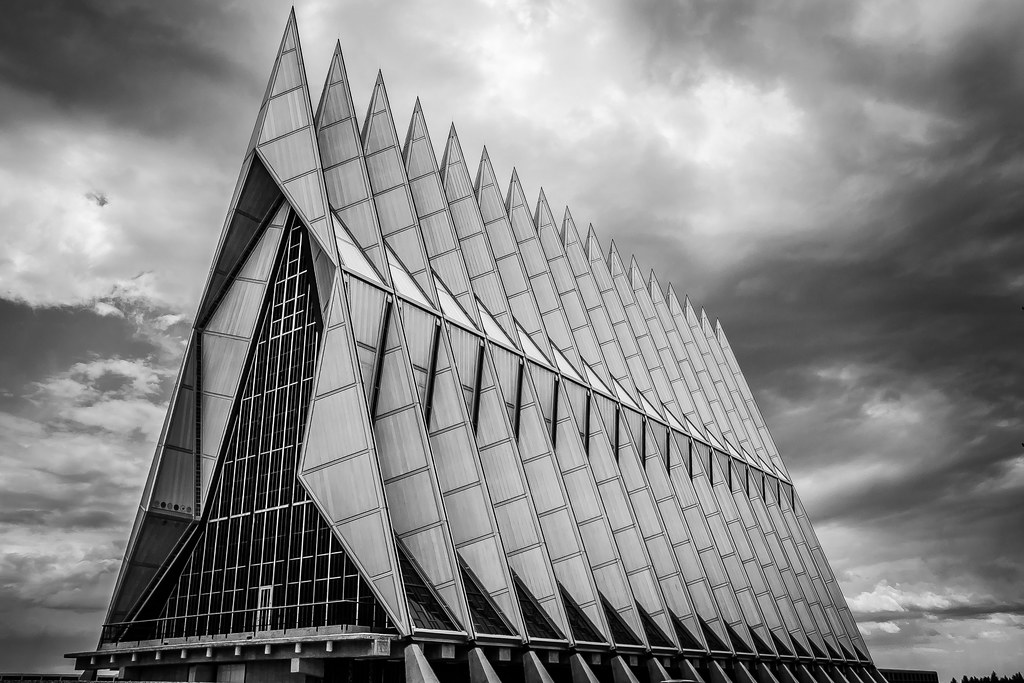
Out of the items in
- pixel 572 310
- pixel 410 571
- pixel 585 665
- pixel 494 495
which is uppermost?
pixel 572 310

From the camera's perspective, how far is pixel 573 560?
111 ft

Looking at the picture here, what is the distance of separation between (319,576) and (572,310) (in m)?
25.6

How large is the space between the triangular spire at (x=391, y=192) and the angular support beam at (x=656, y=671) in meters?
17.0

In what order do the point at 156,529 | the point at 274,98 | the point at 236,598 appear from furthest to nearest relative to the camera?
the point at 274,98, the point at 156,529, the point at 236,598

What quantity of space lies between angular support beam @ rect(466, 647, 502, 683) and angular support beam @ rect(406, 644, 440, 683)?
1.85 meters

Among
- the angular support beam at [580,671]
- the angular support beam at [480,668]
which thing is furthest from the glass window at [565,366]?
the angular support beam at [480,668]

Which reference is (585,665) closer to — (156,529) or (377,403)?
(377,403)

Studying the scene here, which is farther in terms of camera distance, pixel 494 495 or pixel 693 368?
pixel 693 368

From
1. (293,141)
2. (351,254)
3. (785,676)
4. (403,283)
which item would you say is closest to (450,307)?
(403,283)

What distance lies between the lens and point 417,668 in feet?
74.4

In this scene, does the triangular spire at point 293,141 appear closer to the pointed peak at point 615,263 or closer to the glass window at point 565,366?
the glass window at point 565,366

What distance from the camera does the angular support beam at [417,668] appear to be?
2255cm

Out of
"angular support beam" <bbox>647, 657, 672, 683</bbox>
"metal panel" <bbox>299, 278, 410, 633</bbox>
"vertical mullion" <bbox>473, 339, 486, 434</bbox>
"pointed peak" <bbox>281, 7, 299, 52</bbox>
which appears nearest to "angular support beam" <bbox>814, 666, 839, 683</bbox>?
"angular support beam" <bbox>647, 657, 672, 683</bbox>

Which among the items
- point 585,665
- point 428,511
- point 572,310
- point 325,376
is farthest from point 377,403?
point 572,310
